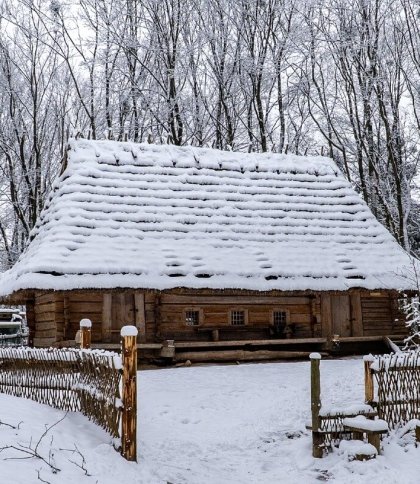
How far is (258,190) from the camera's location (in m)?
18.9

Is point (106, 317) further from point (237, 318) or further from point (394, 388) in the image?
point (394, 388)

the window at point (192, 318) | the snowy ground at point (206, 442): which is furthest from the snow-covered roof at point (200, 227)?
the snowy ground at point (206, 442)

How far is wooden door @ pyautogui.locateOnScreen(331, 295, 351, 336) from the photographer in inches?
688

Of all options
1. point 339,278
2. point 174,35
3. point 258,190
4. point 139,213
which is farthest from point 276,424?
point 174,35

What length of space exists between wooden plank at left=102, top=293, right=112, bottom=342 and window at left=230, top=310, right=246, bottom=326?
334cm

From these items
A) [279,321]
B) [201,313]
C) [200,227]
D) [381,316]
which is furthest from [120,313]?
[381,316]

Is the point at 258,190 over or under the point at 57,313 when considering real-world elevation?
over

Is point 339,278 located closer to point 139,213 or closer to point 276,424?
point 139,213

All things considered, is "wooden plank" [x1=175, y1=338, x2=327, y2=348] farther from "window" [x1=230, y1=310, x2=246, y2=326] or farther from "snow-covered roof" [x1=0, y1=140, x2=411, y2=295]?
"snow-covered roof" [x1=0, y1=140, x2=411, y2=295]

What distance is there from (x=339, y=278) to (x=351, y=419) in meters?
8.14

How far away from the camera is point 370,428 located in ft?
27.1

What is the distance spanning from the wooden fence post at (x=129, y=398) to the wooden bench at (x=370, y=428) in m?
3.03

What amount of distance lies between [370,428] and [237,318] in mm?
8757

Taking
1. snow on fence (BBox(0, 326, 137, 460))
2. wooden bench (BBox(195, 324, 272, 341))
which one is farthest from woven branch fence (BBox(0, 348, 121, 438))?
wooden bench (BBox(195, 324, 272, 341))
